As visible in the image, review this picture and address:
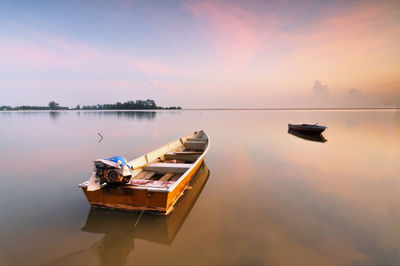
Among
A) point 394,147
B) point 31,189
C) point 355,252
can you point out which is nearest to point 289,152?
point 394,147

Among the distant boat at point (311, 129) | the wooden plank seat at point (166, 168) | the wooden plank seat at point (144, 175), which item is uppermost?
the distant boat at point (311, 129)

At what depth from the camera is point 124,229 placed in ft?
16.8

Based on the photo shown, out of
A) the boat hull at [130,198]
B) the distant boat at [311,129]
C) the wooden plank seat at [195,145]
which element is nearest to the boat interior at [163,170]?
the boat hull at [130,198]

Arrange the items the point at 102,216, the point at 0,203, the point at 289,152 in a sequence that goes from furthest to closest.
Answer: the point at 289,152 → the point at 0,203 → the point at 102,216

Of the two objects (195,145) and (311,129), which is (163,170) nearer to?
(195,145)

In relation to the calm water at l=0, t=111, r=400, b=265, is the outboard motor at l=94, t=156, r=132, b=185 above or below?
Answer: above

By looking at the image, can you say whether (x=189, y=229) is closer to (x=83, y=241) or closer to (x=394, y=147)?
(x=83, y=241)

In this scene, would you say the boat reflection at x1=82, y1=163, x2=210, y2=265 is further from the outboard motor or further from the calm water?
the outboard motor

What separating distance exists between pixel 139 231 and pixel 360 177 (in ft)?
35.4

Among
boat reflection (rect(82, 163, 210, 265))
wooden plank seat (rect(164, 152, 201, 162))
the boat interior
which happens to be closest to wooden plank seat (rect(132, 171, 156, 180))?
the boat interior

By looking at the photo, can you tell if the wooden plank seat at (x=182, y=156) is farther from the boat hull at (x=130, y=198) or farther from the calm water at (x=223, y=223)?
the boat hull at (x=130, y=198)

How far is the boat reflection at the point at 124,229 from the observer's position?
440 cm

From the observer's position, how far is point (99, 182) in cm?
521

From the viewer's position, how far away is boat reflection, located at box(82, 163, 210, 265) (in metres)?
4.40
